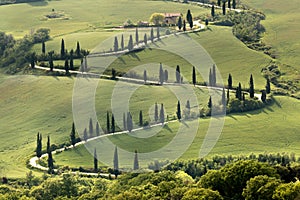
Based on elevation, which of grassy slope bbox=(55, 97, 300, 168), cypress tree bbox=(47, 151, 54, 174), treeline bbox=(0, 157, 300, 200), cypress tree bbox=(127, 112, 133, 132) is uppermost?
treeline bbox=(0, 157, 300, 200)

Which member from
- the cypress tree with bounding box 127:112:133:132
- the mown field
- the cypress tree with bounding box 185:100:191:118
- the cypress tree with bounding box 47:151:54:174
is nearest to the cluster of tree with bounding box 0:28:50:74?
the mown field

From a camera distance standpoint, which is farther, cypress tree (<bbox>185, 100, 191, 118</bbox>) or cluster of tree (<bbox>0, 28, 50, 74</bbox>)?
cluster of tree (<bbox>0, 28, 50, 74</bbox>)

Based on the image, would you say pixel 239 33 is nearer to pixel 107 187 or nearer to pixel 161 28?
pixel 161 28

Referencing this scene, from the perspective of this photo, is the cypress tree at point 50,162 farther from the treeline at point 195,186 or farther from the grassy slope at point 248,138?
the treeline at point 195,186

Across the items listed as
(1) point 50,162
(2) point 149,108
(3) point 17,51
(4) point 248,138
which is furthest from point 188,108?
(3) point 17,51

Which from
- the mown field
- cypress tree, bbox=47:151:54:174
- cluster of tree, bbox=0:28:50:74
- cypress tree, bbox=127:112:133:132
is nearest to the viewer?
cypress tree, bbox=47:151:54:174

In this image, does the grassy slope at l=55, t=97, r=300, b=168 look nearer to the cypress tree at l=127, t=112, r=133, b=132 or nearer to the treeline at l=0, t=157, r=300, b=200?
the cypress tree at l=127, t=112, r=133, b=132

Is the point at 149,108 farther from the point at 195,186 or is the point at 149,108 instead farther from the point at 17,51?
the point at 195,186

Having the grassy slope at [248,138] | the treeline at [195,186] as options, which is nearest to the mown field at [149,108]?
the grassy slope at [248,138]
